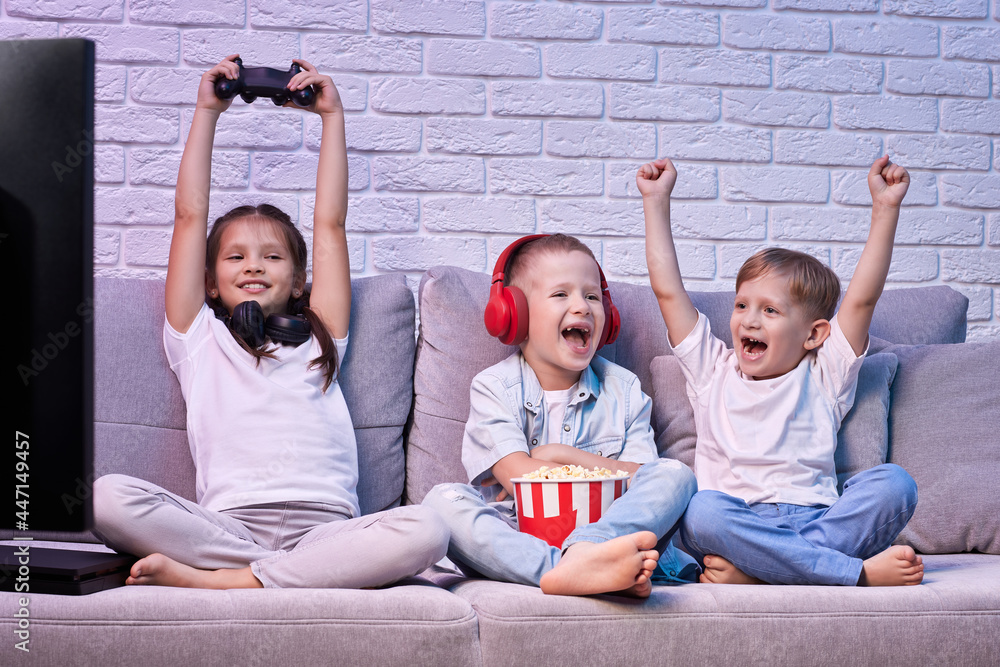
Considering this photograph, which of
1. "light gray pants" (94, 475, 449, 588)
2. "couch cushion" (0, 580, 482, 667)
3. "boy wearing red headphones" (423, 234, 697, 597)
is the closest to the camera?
"couch cushion" (0, 580, 482, 667)

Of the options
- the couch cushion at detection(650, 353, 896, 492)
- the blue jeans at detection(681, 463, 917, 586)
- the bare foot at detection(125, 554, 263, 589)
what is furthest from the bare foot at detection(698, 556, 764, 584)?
the bare foot at detection(125, 554, 263, 589)

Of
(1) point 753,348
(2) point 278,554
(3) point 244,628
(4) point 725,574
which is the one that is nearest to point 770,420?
(1) point 753,348

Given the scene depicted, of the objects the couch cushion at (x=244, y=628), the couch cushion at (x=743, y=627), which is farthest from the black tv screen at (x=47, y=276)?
the couch cushion at (x=743, y=627)

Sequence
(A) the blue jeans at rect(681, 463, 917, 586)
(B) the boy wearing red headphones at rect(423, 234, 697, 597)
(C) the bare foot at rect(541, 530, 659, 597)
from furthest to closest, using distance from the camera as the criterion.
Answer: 1. (B) the boy wearing red headphones at rect(423, 234, 697, 597)
2. (A) the blue jeans at rect(681, 463, 917, 586)
3. (C) the bare foot at rect(541, 530, 659, 597)

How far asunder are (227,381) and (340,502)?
0.35 m

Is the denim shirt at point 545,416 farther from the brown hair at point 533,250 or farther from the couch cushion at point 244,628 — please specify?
the couch cushion at point 244,628

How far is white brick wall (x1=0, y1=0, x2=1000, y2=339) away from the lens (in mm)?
2326

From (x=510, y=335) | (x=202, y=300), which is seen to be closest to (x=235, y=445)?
(x=202, y=300)

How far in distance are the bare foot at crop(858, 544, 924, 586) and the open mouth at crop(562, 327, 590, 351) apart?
0.72 metres

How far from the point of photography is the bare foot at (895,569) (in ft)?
4.65

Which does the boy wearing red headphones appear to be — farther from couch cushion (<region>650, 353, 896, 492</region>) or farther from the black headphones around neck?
the black headphones around neck

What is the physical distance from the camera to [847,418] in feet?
6.28

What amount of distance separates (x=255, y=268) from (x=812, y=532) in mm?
1270

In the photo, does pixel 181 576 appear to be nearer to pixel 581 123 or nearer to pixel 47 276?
pixel 47 276
